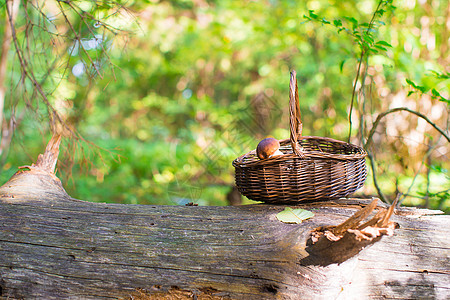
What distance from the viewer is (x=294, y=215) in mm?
1553

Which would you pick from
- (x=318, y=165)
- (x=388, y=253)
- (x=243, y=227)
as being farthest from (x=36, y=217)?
(x=388, y=253)

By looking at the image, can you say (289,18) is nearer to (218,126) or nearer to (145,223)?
(218,126)

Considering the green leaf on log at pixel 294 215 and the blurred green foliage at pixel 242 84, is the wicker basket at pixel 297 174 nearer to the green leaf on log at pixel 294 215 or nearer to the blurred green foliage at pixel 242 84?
the green leaf on log at pixel 294 215

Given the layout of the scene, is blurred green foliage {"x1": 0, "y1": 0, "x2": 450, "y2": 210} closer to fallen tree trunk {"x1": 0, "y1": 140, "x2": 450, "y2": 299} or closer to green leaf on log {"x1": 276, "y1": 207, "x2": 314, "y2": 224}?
fallen tree trunk {"x1": 0, "y1": 140, "x2": 450, "y2": 299}

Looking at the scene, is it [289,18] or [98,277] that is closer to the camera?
[98,277]

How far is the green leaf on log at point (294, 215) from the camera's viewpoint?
1509 millimetres

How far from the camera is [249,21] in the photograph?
524 cm

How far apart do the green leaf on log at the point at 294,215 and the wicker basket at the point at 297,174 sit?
0.07 metres

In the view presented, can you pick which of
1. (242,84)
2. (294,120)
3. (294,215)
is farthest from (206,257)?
(242,84)

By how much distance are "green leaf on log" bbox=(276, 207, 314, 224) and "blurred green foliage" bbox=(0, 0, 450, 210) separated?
1.03m

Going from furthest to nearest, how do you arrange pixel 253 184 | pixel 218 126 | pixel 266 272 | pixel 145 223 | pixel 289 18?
pixel 218 126 < pixel 289 18 < pixel 253 184 < pixel 145 223 < pixel 266 272

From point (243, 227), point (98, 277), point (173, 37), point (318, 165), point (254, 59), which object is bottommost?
point (98, 277)

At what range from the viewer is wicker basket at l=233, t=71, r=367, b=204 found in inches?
61.3

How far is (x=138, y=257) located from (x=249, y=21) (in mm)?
4700
